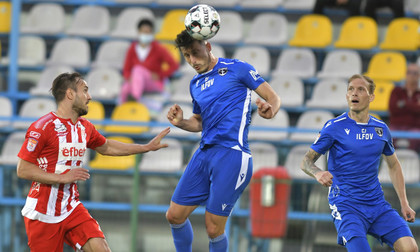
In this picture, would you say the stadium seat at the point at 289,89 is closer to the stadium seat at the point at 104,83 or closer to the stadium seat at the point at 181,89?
the stadium seat at the point at 181,89

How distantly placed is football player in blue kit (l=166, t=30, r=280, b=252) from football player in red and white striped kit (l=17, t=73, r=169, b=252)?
80 cm

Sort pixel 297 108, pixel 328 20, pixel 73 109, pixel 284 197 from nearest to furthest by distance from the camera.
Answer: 1. pixel 73 109
2. pixel 284 197
3. pixel 297 108
4. pixel 328 20

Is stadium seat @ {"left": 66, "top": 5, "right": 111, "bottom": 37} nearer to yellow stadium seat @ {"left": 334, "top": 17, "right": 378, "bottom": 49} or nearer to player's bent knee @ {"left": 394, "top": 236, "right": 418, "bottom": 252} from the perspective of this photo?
yellow stadium seat @ {"left": 334, "top": 17, "right": 378, "bottom": 49}

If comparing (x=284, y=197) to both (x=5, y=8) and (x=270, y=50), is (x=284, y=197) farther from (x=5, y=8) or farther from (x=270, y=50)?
(x=5, y=8)

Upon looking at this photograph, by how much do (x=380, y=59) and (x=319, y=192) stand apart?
3.59m

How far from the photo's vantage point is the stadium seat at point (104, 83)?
10.8 metres

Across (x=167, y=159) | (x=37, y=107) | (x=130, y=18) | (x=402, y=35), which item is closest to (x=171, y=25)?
(x=130, y=18)

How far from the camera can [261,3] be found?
39.7 feet

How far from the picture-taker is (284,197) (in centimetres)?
822

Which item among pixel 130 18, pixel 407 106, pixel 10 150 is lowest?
pixel 10 150

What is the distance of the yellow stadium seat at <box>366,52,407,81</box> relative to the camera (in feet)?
35.8

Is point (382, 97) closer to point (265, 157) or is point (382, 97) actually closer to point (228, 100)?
point (265, 157)

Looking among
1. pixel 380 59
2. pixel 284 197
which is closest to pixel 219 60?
pixel 284 197

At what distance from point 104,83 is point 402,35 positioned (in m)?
4.85
